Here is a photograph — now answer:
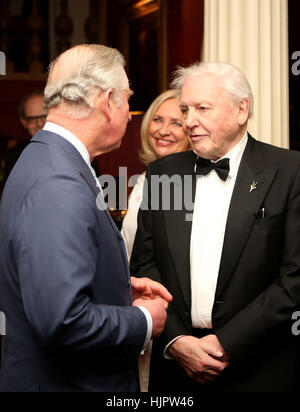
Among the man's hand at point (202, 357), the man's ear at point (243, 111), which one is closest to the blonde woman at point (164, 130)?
the man's ear at point (243, 111)

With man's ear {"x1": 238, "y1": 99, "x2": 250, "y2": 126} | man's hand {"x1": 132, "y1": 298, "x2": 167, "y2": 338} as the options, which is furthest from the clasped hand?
man's ear {"x1": 238, "y1": 99, "x2": 250, "y2": 126}

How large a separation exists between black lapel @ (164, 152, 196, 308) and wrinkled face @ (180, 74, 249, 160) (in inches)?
6.6

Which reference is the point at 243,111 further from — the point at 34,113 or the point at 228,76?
the point at 34,113

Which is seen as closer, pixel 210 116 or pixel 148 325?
pixel 148 325

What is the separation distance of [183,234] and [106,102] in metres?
0.90

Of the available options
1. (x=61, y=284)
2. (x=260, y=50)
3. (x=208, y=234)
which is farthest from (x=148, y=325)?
(x=260, y=50)

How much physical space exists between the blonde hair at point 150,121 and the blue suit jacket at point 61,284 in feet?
5.80

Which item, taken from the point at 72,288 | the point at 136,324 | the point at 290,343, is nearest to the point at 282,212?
the point at 290,343

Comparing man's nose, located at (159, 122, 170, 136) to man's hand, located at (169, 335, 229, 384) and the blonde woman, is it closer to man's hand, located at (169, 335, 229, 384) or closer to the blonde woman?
the blonde woman

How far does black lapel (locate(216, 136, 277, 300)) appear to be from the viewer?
7.71 feet

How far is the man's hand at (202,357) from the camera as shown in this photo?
2.30 meters

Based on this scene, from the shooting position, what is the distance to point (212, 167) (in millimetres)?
2539

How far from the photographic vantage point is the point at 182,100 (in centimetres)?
255
